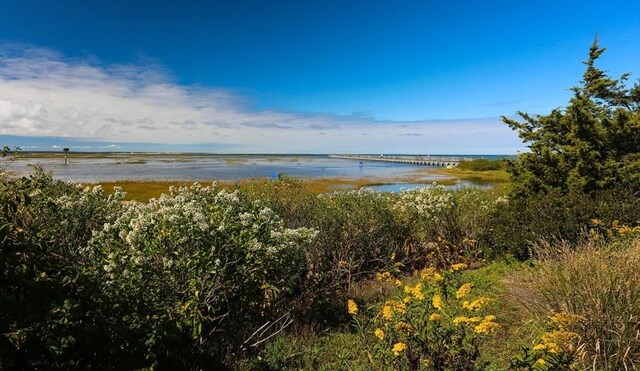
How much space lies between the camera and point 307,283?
24.7ft

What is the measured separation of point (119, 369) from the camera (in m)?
3.38

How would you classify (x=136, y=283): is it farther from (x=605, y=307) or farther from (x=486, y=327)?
(x=605, y=307)

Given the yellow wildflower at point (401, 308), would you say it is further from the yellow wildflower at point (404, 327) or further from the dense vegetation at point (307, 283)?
the yellow wildflower at point (404, 327)

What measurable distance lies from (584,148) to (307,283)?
8733mm

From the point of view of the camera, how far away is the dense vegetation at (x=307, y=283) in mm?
3264

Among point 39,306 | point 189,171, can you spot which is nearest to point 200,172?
point 189,171

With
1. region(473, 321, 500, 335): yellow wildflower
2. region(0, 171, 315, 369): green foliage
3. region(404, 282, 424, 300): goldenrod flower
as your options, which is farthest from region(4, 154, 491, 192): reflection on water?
region(473, 321, 500, 335): yellow wildflower

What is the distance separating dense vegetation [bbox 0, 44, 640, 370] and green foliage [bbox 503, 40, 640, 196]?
5.8 inches

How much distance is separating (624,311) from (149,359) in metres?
5.17

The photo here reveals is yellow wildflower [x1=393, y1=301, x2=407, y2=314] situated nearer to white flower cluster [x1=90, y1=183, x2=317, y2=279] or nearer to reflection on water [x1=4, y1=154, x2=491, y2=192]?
white flower cluster [x1=90, y1=183, x2=317, y2=279]

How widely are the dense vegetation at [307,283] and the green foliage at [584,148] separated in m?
0.15

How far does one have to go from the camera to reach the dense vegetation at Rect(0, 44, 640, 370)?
3264 millimetres

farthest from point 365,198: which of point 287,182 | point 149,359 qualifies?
point 149,359

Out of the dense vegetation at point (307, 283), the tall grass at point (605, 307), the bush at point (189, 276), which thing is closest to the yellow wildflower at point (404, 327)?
the dense vegetation at point (307, 283)
